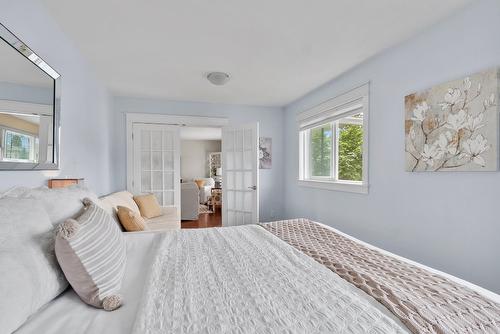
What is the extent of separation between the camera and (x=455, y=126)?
1.73 metres

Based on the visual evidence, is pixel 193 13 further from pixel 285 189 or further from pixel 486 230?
pixel 285 189

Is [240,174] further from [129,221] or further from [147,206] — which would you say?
[129,221]

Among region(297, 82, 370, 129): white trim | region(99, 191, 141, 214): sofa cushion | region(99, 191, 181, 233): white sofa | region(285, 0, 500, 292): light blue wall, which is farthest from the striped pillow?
region(297, 82, 370, 129): white trim

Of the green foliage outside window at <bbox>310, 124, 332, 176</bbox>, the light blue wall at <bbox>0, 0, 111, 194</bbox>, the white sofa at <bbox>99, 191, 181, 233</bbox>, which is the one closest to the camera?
the light blue wall at <bbox>0, 0, 111, 194</bbox>

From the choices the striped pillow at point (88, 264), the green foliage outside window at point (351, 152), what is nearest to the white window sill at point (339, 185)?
the green foliage outside window at point (351, 152)

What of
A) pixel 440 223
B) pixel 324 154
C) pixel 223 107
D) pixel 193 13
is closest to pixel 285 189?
pixel 324 154

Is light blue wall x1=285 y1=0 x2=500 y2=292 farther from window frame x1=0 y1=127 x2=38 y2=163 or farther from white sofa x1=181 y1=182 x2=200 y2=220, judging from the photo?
white sofa x1=181 y1=182 x2=200 y2=220

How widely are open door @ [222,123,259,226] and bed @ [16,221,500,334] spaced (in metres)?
2.44

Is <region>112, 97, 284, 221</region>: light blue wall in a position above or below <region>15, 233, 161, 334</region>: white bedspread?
above

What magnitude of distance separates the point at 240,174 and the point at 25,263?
129 inches

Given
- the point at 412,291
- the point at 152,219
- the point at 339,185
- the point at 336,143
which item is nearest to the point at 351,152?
the point at 336,143

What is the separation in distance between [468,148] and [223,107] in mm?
3368

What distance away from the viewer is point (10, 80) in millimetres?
1246

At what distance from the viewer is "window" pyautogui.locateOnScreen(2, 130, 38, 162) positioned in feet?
4.06
